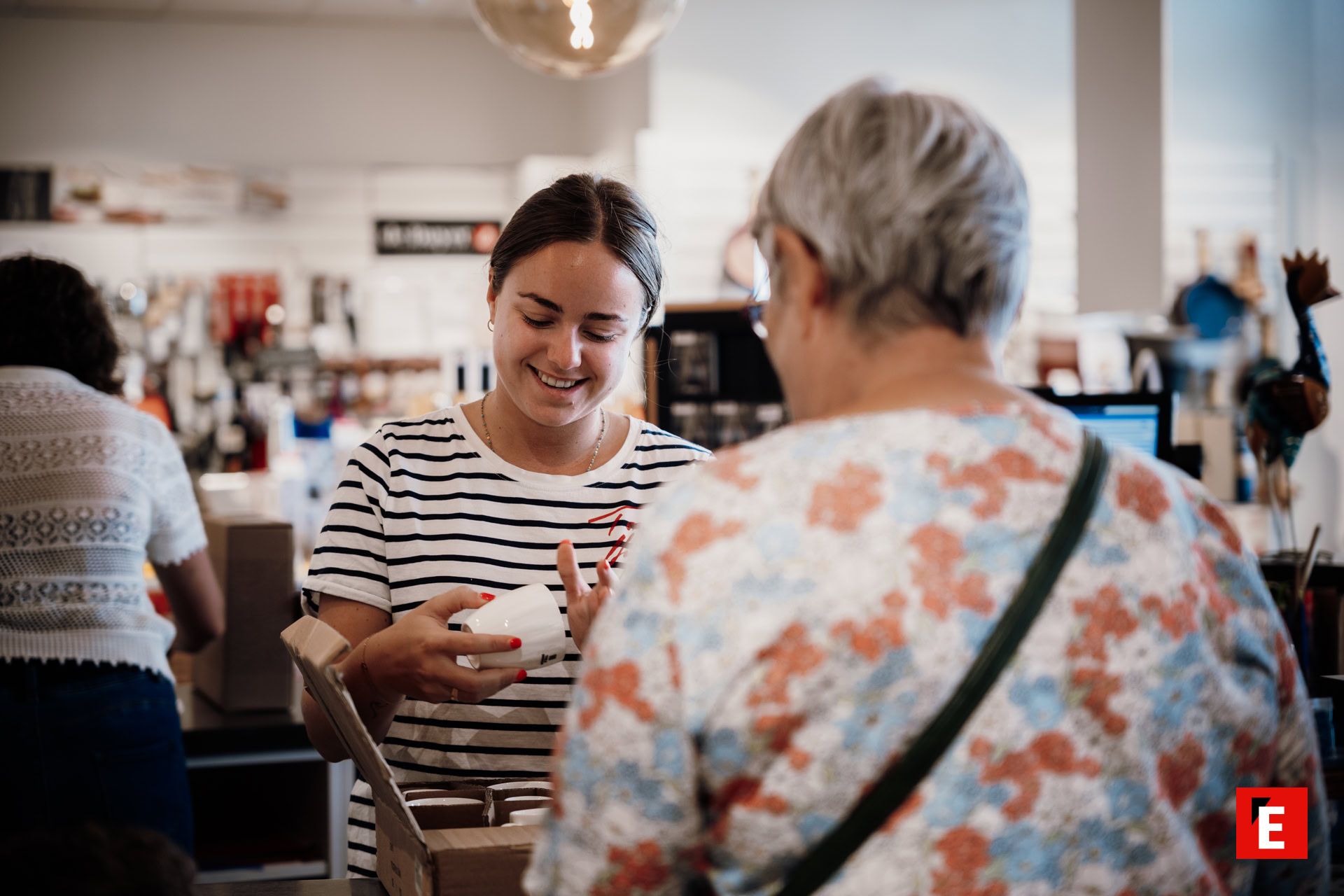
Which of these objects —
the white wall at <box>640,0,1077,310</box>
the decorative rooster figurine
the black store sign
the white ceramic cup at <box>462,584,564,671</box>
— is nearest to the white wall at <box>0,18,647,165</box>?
the black store sign

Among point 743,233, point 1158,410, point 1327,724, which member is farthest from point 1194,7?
point 1327,724

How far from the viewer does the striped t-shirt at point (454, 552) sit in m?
1.70

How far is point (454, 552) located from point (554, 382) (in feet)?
0.89

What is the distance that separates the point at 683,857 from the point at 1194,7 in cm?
623

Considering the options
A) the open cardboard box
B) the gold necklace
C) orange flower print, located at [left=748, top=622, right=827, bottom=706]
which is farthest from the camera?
the gold necklace

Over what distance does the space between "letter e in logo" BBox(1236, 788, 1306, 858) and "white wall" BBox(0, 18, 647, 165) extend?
607 centimetres

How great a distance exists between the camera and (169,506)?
2.59 meters

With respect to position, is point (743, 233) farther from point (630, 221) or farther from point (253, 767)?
point (630, 221)

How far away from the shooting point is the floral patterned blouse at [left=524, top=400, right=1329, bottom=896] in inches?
34.1

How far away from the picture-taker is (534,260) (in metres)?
1.75

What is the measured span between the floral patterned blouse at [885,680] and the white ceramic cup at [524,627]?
17.8 inches

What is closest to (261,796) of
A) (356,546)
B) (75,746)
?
(75,746)

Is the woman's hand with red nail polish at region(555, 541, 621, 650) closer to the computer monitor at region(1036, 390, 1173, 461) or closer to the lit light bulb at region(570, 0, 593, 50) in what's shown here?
the lit light bulb at region(570, 0, 593, 50)

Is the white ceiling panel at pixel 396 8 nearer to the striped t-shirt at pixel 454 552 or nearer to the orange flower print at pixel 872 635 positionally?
the striped t-shirt at pixel 454 552
